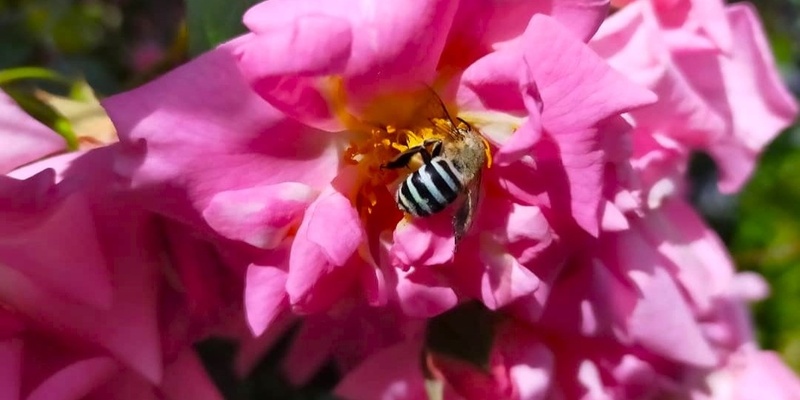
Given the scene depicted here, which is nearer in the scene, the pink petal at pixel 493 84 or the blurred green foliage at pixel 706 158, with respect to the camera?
the pink petal at pixel 493 84

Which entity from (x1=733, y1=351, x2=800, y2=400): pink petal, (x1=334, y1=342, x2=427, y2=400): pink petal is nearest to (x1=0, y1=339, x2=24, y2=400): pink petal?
(x1=334, y1=342, x2=427, y2=400): pink petal

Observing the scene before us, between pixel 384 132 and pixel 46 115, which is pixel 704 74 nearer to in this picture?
pixel 384 132

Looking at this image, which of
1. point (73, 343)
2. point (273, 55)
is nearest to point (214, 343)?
point (73, 343)

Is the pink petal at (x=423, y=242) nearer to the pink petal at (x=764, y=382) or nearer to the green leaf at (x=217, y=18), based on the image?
the green leaf at (x=217, y=18)

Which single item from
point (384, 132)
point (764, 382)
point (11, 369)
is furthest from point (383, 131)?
point (764, 382)

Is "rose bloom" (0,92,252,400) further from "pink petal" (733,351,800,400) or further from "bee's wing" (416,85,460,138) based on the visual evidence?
"pink petal" (733,351,800,400)

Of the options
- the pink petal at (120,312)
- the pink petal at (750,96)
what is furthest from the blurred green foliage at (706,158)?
the pink petal at (120,312)
